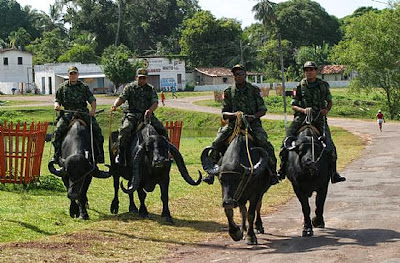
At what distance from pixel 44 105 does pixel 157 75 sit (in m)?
27.6

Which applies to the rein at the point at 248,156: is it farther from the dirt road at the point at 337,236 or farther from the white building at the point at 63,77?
the white building at the point at 63,77

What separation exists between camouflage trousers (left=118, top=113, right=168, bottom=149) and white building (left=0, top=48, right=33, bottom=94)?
3238 inches

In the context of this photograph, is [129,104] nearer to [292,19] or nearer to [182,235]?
[182,235]

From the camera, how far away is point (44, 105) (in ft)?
221

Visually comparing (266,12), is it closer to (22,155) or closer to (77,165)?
(22,155)

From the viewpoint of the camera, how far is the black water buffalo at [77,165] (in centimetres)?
1348

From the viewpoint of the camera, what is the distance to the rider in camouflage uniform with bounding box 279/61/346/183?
1280 cm

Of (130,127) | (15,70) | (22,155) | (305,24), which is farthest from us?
(305,24)

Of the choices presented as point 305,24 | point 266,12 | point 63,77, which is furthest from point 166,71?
point 266,12

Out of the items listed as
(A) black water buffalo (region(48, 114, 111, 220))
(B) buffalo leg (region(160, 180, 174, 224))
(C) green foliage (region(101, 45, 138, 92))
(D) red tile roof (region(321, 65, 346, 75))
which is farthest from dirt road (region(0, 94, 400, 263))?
(D) red tile roof (region(321, 65, 346, 75))

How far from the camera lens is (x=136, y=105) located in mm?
14484

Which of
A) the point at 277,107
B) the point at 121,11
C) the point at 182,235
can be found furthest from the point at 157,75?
the point at 182,235

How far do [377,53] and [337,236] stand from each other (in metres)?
50.0

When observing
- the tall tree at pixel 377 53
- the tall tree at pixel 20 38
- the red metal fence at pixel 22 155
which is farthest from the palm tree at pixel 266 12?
the tall tree at pixel 20 38
